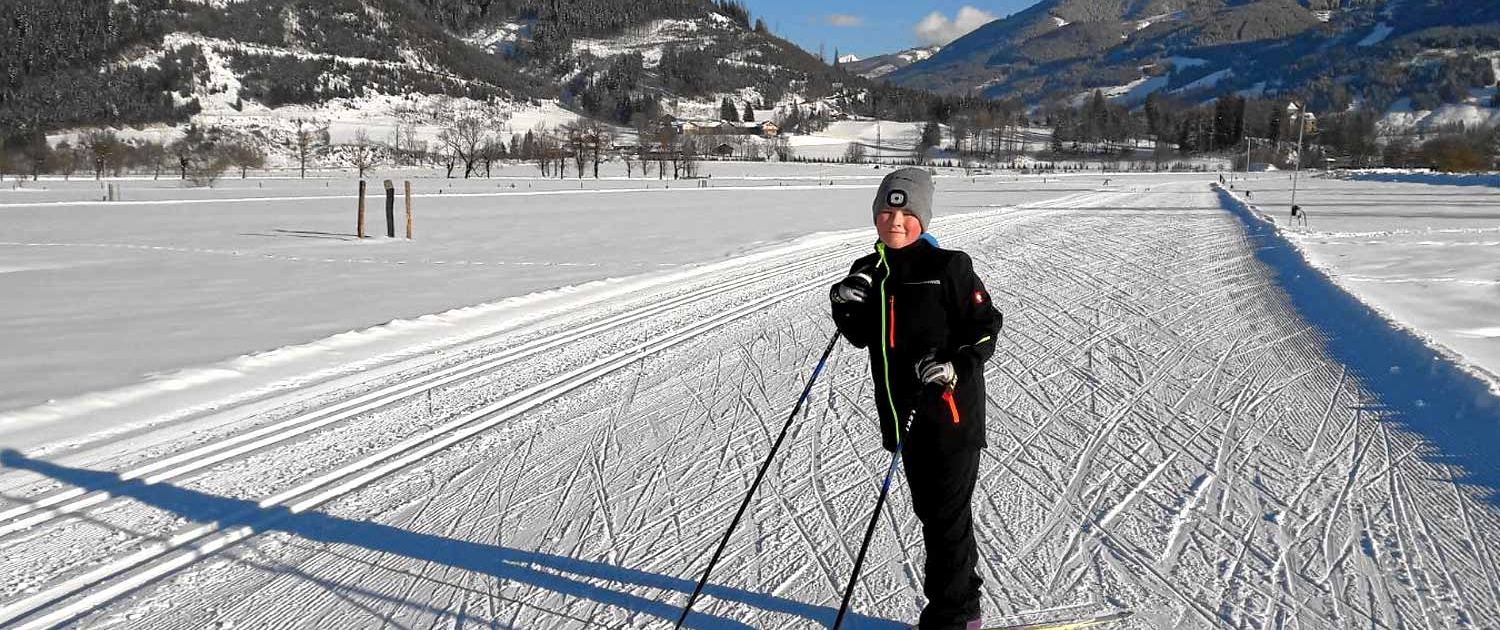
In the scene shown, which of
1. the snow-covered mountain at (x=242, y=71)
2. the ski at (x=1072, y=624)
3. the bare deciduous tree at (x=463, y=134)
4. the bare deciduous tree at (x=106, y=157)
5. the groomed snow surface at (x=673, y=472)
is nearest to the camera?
the ski at (x=1072, y=624)

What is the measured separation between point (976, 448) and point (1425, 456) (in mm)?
3761

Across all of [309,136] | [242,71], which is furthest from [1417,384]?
[242,71]

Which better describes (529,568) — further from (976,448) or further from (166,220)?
(166,220)

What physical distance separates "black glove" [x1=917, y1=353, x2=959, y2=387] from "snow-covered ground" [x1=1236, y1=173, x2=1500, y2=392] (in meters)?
5.53

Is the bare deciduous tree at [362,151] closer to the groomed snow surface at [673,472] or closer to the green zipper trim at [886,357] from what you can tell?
the groomed snow surface at [673,472]

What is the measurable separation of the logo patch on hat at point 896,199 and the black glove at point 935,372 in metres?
0.51

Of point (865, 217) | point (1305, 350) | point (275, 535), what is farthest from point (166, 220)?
point (1305, 350)

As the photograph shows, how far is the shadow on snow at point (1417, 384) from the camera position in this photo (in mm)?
5238

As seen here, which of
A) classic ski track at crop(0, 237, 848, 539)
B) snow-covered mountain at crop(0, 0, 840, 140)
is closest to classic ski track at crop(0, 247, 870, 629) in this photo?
classic ski track at crop(0, 237, 848, 539)

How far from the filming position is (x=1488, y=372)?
6.67m

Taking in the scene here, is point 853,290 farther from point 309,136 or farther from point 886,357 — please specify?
point 309,136

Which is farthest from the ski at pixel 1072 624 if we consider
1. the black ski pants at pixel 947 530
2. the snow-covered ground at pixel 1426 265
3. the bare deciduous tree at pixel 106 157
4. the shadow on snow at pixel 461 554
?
the bare deciduous tree at pixel 106 157

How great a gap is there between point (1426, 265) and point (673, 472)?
1485 cm

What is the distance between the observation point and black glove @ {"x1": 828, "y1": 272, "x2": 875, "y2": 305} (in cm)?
304
